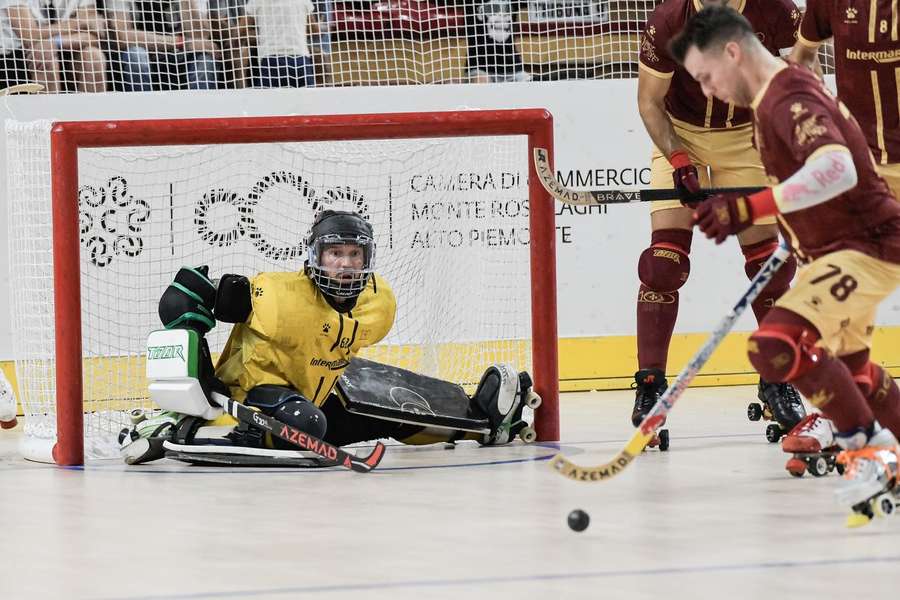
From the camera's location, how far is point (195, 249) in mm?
5344

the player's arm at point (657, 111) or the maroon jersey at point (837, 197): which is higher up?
the player's arm at point (657, 111)

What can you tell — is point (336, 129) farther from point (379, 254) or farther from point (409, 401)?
point (379, 254)

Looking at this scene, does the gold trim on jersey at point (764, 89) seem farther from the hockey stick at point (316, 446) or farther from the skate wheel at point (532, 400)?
the skate wheel at point (532, 400)

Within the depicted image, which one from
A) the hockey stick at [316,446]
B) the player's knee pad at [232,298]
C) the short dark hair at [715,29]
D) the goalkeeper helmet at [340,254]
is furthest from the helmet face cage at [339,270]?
the short dark hair at [715,29]

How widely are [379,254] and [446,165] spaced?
537mm

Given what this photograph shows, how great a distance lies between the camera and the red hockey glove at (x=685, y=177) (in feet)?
12.9

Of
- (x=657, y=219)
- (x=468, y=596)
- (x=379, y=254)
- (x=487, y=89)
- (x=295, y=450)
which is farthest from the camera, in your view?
(x=487, y=89)

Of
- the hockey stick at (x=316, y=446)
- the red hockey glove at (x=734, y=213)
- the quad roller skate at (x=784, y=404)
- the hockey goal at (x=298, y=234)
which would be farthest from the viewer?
the hockey goal at (x=298, y=234)

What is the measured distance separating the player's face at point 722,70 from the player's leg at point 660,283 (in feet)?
4.23

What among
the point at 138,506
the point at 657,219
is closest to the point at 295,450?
the point at 138,506

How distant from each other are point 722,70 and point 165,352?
70.1 inches

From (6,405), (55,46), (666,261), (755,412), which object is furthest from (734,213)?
(55,46)

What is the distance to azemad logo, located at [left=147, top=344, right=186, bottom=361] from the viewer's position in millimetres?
3830

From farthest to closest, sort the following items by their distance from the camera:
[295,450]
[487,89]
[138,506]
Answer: [487,89] < [295,450] < [138,506]
